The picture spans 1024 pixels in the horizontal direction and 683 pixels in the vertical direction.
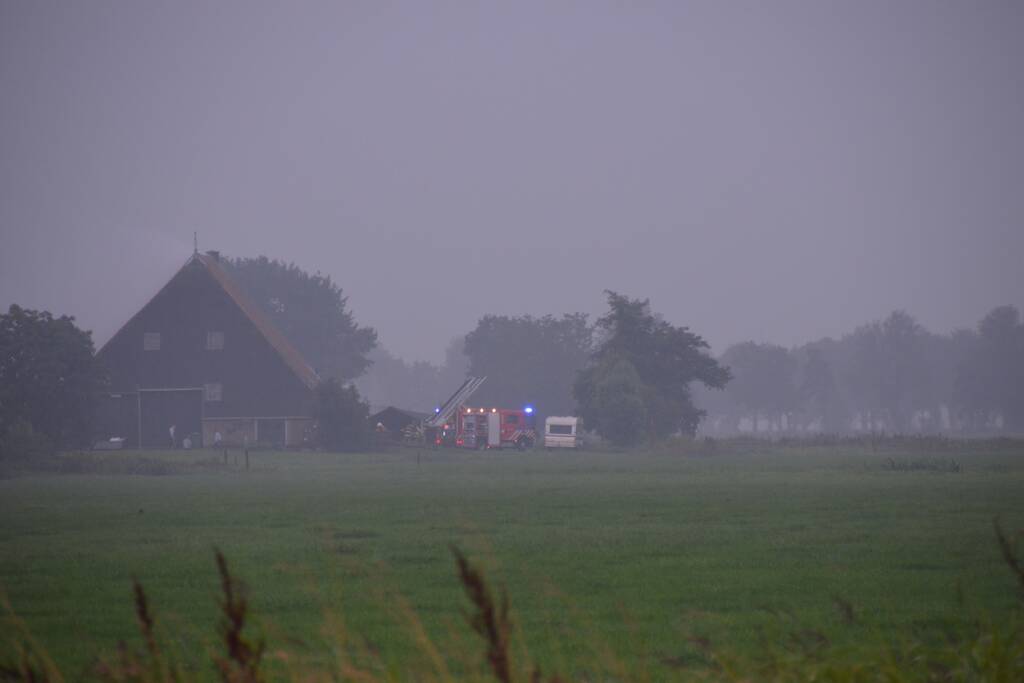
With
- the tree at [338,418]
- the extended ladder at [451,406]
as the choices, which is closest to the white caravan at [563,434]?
the extended ladder at [451,406]

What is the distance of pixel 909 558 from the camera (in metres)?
12.6

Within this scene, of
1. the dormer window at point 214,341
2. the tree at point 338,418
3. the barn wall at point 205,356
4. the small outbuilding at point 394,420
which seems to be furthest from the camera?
the small outbuilding at point 394,420

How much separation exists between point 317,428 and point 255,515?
44895 mm

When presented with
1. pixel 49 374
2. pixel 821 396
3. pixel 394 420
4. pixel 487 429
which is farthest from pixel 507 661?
pixel 821 396

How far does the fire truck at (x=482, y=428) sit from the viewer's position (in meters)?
69.5

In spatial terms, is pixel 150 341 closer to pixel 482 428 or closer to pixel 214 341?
pixel 214 341

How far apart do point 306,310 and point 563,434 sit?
Result: 49.2 m

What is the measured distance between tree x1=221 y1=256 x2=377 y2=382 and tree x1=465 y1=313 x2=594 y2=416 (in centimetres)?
1359

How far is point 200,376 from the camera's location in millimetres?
69062

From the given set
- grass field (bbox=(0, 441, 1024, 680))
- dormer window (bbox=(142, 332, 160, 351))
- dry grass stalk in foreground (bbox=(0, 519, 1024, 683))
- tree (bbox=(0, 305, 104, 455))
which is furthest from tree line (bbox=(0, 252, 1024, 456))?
dry grass stalk in foreground (bbox=(0, 519, 1024, 683))

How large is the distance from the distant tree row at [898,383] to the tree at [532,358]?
5053 centimetres

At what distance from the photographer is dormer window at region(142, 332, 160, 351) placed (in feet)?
228

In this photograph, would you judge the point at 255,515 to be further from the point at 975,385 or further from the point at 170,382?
the point at 975,385

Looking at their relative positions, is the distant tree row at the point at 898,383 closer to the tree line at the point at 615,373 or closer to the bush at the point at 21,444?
the tree line at the point at 615,373
